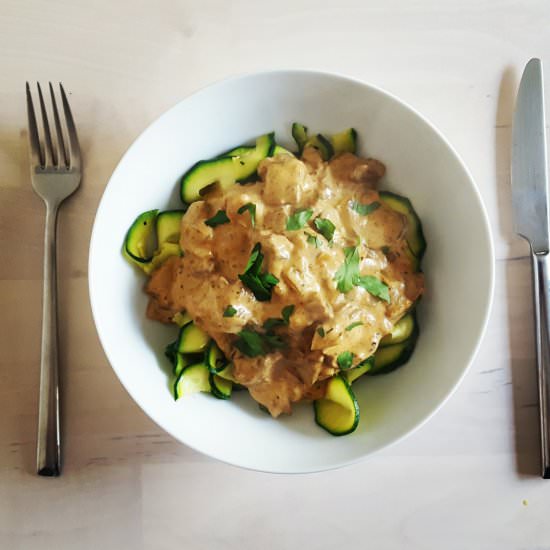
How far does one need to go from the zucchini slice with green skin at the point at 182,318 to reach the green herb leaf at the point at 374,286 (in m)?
0.47

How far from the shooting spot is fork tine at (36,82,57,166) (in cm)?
183

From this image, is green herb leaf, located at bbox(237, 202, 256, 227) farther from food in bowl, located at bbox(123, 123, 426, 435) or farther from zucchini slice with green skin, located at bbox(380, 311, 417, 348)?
zucchini slice with green skin, located at bbox(380, 311, 417, 348)

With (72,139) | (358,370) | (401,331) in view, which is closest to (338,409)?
(358,370)

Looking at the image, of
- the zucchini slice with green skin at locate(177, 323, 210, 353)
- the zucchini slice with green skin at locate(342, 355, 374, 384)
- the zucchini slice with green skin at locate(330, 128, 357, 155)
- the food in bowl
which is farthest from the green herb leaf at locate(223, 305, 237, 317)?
the zucchini slice with green skin at locate(330, 128, 357, 155)

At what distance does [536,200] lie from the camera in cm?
190

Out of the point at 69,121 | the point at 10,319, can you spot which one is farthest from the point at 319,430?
the point at 69,121

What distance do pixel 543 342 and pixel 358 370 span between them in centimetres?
66

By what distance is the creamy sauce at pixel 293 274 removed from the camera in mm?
1528

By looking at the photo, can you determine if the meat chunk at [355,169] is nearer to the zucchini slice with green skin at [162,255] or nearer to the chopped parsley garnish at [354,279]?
the chopped parsley garnish at [354,279]

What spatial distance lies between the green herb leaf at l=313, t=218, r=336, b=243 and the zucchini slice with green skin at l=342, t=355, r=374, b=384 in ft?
1.17

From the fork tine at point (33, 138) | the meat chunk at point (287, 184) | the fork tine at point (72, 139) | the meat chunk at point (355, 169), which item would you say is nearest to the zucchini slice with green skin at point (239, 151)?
the meat chunk at point (287, 184)

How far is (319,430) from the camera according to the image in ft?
5.34

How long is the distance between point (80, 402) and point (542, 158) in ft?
5.39

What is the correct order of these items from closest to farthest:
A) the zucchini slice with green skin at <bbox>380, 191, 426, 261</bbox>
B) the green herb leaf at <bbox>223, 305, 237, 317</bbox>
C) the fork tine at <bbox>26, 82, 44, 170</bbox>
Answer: the green herb leaf at <bbox>223, 305, 237, 317</bbox> → the zucchini slice with green skin at <bbox>380, 191, 426, 261</bbox> → the fork tine at <bbox>26, 82, 44, 170</bbox>
